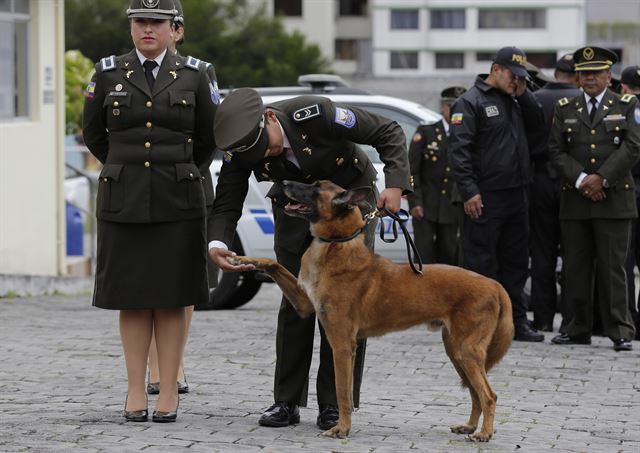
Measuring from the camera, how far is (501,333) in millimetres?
6762

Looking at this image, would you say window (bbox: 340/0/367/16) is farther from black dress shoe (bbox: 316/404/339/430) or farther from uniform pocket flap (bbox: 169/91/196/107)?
black dress shoe (bbox: 316/404/339/430)

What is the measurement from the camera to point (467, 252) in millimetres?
10805

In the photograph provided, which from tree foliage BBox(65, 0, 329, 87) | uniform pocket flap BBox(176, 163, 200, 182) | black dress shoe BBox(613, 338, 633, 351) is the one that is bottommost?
black dress shoe BBox(613, 338, 633, 351)

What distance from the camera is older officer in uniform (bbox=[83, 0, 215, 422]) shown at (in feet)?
22.3

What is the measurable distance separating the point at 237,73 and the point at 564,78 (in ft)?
177

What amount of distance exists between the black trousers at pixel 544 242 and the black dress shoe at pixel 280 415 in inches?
183

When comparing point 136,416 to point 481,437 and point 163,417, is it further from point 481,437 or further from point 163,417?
point 481,437

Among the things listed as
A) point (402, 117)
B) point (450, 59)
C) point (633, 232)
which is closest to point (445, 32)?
point (450, 59)

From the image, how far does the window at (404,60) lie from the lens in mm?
94500

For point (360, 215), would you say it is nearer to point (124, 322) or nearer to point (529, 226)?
point (124, 322)

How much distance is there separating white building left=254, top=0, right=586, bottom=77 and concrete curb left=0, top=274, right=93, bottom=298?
77.1 m

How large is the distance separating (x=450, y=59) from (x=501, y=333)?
9033 cm

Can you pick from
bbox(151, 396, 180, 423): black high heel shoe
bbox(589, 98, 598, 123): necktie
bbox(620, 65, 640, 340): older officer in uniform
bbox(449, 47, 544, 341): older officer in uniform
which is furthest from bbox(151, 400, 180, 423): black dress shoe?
bbox(620, 65, 640, 340): older officer in uniform

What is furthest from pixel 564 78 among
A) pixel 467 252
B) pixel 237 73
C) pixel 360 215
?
pixel 237 73
